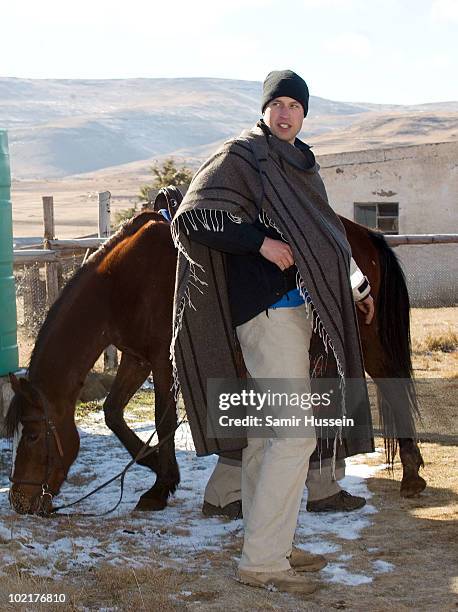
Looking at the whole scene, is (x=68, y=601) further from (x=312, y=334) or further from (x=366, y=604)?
(x=312, y=334)

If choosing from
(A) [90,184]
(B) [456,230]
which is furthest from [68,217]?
(B) [456,230]

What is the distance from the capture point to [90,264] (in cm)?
496

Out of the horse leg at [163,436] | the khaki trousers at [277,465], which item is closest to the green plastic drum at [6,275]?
the horse leg at [163,436]

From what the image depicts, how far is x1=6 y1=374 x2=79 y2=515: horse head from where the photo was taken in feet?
15.1

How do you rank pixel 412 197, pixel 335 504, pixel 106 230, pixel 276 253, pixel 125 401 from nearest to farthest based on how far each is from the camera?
1. pixel 276 253
2. pixel 335 504
3. pixel 125 401
4. pixel 106 230
5. pixel 412 197

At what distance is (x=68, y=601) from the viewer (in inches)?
142

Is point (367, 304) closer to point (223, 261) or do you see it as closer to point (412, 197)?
point (223, 261)

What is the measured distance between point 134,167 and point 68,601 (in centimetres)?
15463

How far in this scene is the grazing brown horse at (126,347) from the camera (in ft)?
15.2

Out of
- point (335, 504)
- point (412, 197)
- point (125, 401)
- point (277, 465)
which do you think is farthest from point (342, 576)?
point (412, 197)

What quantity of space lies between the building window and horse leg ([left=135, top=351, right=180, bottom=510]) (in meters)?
15.2

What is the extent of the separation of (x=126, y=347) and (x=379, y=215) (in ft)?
50.8

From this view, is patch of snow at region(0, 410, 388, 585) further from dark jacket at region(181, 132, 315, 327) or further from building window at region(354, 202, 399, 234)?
building window at region(354, 202, 399, 234)

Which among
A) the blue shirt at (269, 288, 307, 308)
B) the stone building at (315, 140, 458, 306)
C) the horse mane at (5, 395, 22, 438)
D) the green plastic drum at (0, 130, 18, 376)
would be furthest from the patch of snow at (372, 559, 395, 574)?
the stone building at (315, 140, 458, 306)
